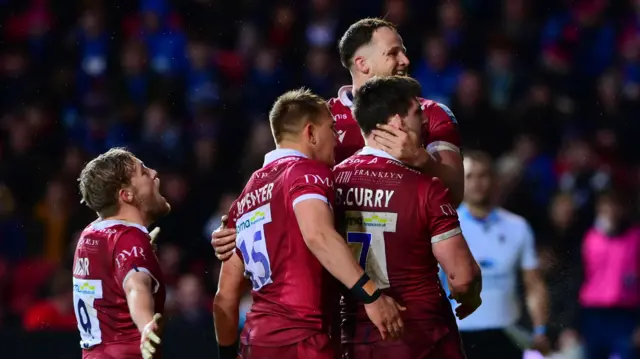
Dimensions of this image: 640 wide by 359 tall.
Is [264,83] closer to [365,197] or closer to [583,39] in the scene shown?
[583,39]

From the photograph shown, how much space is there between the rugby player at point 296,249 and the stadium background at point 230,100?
5328 mm

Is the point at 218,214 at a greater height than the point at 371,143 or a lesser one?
greater

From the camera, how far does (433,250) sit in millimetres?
5137

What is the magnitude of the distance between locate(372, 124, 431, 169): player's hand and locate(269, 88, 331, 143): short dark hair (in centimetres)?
30

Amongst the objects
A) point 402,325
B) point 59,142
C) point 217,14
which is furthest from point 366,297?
point 217,14

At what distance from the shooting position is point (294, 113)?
5.37 metres

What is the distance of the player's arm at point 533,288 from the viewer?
8.25m

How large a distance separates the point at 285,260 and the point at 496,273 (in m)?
3.58

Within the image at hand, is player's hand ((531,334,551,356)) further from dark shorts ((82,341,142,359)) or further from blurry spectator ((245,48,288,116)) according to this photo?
blurry spectator ((245,48,288,116))

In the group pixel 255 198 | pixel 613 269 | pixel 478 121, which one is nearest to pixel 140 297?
pixel 255 198

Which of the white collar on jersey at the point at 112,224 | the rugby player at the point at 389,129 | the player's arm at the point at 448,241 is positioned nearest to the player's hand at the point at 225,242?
the rugby player at the point at 389,129

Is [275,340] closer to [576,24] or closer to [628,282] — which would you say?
[628,282]

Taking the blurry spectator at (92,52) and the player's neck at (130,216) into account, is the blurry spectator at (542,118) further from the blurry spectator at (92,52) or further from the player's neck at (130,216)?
the player's neck at (130,216)

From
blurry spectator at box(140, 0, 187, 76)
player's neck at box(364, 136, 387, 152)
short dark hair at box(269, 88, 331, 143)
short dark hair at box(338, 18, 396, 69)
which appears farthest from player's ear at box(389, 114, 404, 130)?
blurry spectator at box(140, 0, 187, 76)
